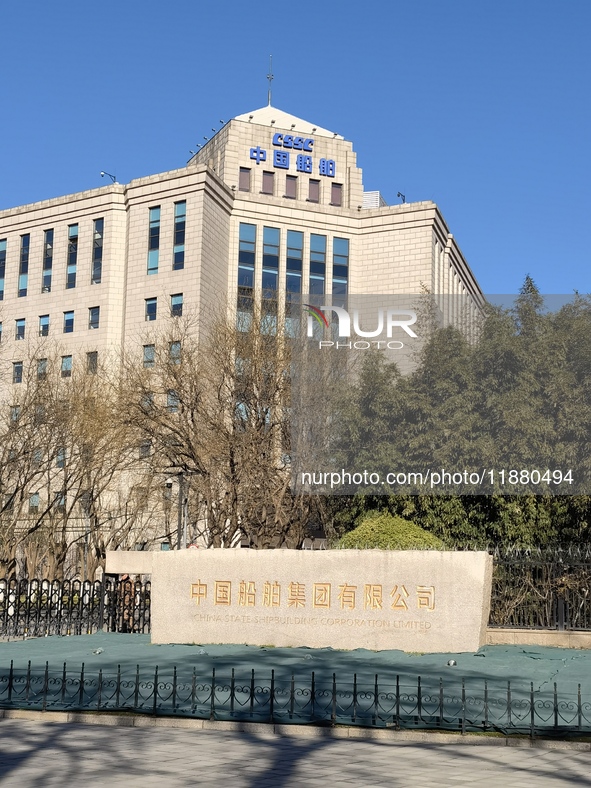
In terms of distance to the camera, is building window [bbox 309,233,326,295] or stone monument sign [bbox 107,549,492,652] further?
building window [bbox 309,233,326,295]

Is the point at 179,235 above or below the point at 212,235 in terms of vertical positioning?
below

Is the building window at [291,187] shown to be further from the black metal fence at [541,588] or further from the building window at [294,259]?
the black metal fence at [541,588]

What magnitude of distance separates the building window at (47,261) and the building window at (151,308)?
26.2 feet

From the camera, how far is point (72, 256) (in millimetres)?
63469

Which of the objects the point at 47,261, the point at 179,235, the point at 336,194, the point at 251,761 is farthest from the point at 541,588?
the point at 47,261

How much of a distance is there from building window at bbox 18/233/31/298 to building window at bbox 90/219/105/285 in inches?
211

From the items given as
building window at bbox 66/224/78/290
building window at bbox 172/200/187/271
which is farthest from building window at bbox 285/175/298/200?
building window at bbox 66/224/78/290

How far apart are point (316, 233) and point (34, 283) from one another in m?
19.2

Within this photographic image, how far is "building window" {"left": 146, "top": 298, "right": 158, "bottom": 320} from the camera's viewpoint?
59531 millimetres

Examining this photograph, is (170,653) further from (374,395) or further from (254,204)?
(254,204)

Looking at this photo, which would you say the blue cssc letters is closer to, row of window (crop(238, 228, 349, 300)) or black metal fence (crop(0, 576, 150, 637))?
row of window (crop(238, 228, 349, 300))

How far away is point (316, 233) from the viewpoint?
213 ft

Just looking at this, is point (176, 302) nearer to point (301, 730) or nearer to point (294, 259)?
point (294, 259)

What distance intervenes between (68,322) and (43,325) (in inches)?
70.7
